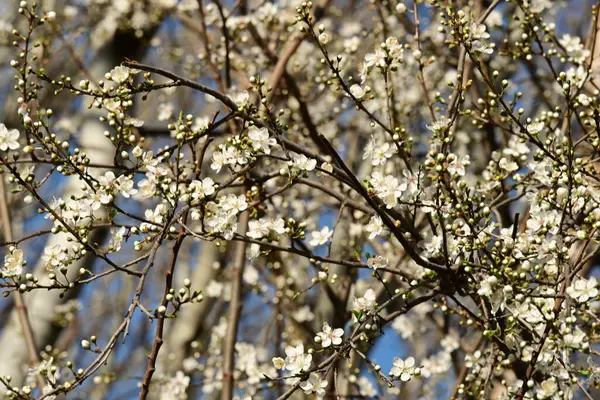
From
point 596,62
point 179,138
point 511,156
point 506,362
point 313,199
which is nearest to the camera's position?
point 179,138

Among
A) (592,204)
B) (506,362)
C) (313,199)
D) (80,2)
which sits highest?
(80,2)

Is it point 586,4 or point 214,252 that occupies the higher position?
point 586,4

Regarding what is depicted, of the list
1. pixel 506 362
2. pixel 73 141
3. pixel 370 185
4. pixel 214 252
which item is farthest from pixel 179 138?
pixel 214 252

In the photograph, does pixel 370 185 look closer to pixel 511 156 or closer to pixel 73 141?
pixel 511 156

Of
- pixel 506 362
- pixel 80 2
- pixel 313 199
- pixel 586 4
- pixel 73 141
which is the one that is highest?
pixel 80 2

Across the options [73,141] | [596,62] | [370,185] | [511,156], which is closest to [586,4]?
[596,62]

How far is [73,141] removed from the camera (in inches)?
207

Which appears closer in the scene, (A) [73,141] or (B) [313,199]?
(A) [73,141]

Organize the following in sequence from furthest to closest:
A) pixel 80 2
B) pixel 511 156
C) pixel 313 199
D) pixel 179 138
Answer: pixel 80 2 → pixel 313 199 → pixel 511 156 → pixel 179 138

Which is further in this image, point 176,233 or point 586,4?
point 586,4

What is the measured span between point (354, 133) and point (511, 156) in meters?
2.43

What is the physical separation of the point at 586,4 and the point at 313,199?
372 cm

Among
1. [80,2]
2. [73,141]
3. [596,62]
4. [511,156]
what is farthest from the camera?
[80,2]

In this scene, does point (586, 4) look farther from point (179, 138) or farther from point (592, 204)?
point (179, 138)
